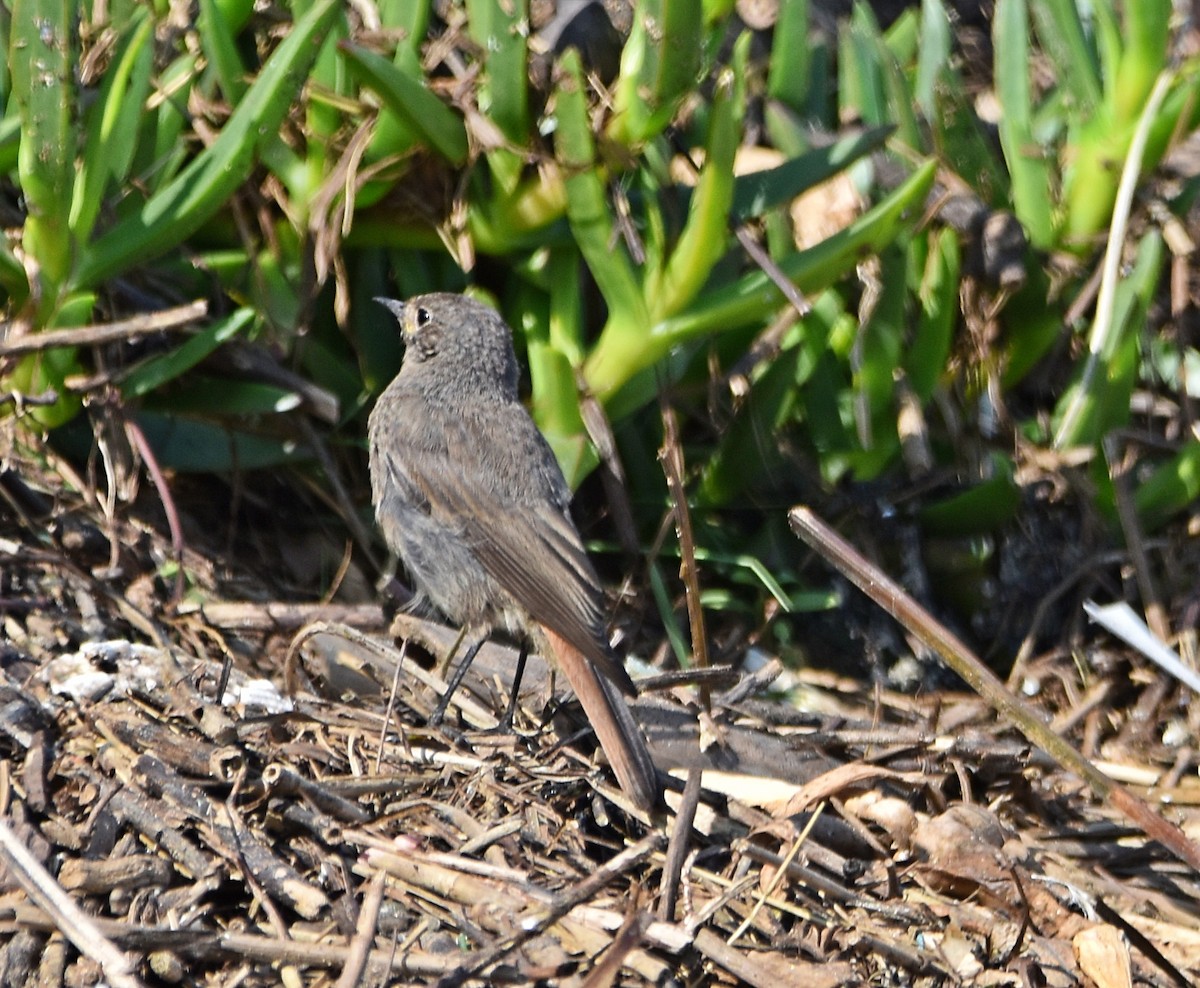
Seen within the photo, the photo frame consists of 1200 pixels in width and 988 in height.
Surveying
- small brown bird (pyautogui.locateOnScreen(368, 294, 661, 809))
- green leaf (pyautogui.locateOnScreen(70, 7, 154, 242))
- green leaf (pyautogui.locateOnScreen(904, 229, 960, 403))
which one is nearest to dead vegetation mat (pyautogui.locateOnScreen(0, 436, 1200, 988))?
small brown bird (pyautogui.locateOnScreen(368, 294, 661, 809))

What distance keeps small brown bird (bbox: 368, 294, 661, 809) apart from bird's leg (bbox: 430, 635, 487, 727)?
119 mm

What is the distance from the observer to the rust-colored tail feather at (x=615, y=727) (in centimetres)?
365

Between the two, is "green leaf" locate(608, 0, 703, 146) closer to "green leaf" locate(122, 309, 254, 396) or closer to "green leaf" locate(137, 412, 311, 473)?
"green leaf" locate(122, 309, 254, 396)

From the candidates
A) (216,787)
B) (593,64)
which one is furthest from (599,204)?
(216,787)

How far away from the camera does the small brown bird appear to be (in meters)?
4.50

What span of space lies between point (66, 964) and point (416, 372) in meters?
2.31

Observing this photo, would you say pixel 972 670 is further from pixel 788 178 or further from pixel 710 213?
pixel 788 178

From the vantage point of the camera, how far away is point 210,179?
421 centimetres

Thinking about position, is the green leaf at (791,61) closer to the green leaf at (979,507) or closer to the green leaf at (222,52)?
the green leaf at (979,507)

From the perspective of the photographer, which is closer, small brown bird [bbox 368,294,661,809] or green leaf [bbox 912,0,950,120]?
small brown bird [bbox 368,294,661,809]

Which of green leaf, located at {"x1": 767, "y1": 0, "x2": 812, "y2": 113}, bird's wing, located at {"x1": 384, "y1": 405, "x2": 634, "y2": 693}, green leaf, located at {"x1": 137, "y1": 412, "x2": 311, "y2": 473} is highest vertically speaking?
green leaf, located at {"x1": 767, "y1": 0, "x2": 812, "y2": 113}

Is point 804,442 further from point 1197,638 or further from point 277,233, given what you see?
point 277,233

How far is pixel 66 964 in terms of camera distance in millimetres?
3020

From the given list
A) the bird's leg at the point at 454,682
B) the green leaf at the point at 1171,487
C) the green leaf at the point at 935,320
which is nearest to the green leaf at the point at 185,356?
the bird's leg at the point at 454,682
